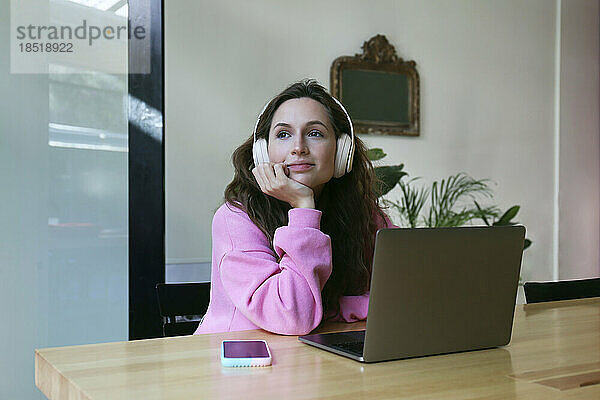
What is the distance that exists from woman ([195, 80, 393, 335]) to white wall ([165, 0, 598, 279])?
5.71 feet

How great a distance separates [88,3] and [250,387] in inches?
75.7

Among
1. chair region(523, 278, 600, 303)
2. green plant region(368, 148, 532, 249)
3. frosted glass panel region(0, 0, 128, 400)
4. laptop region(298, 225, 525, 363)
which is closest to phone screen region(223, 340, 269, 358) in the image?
laptop region(298, 225, 525, 363)

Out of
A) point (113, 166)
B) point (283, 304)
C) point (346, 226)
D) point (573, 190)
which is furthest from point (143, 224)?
point (573, 190)

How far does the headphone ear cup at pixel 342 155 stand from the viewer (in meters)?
1.53

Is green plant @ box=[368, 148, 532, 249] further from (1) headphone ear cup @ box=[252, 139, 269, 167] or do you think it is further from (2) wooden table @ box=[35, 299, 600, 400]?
(2) wooden table @ box=[35, 299, 600, 400]

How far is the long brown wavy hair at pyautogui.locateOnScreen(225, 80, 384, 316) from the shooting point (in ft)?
4.87

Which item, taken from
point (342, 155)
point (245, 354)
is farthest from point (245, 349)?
point (342, 155)

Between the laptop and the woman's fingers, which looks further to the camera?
the woman's fingers

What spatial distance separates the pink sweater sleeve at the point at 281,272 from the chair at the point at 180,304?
300mm

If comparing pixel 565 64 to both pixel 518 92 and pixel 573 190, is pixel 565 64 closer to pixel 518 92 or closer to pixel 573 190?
pixel 518 92

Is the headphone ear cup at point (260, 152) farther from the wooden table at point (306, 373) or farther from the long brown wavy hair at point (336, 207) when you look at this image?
the wooden table at point (306, 373)

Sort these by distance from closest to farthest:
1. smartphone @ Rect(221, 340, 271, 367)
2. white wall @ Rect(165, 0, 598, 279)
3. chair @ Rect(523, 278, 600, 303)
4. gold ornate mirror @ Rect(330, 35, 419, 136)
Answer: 1. smartphone @ Rect(221, 340, 271, 367)
2. chair @ Rect(523, 278, 600, 303)
3. white wall @ Rect(165, 0, 598, 279)
4. gold ornate mirror @ Rect(330, 35, 419, 136)

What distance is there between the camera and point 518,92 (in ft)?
14.6

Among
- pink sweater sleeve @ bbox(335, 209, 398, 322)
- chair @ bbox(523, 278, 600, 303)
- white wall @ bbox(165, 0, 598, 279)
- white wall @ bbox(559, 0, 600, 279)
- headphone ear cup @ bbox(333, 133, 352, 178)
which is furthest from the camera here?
white wall @ bbox(559, 0, 600, 279)
